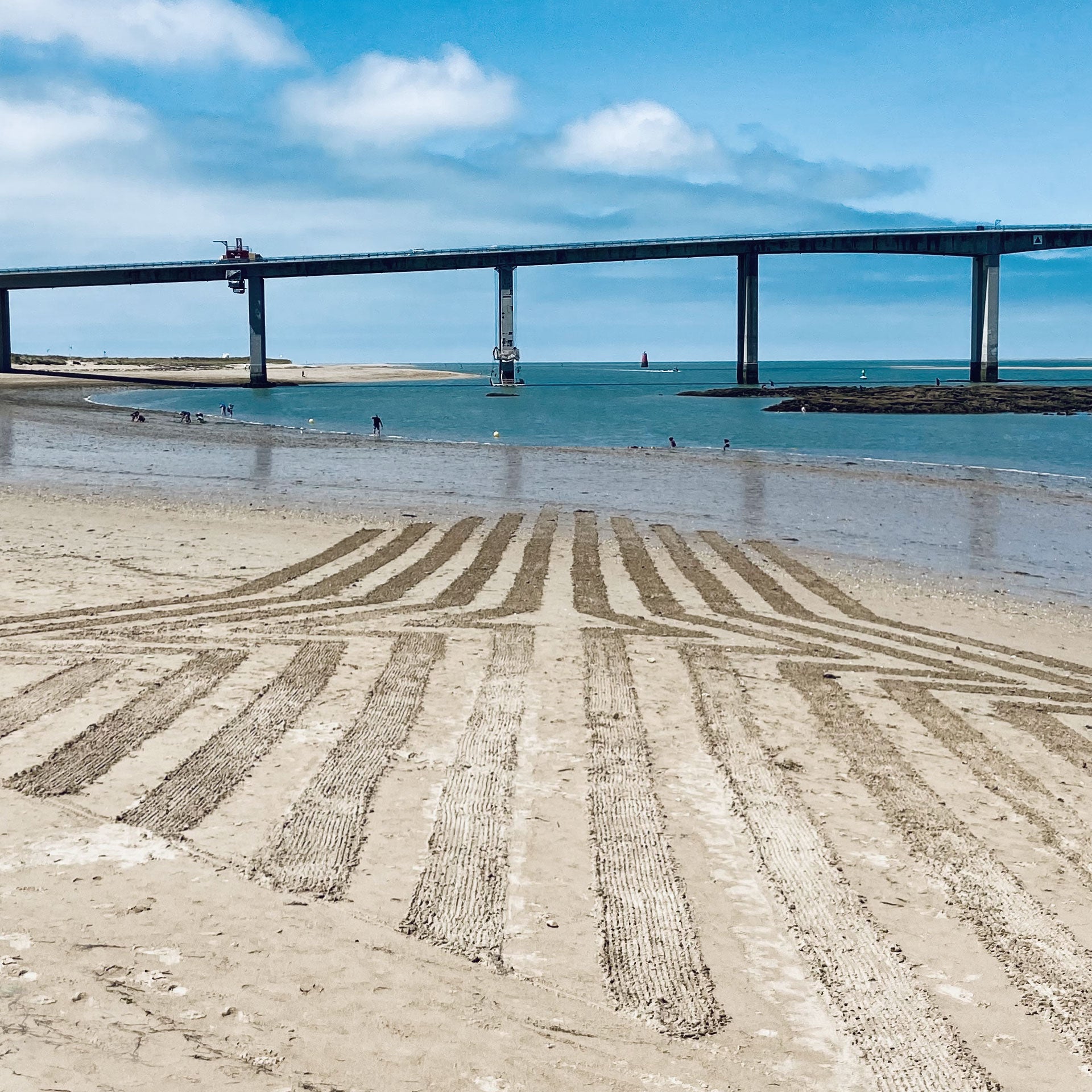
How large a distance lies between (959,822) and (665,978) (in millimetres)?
3012

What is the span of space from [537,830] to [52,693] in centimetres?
509

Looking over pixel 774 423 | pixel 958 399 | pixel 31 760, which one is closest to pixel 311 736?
pixel 31 760

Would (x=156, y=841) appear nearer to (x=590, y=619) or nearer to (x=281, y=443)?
(x=590, y=619)

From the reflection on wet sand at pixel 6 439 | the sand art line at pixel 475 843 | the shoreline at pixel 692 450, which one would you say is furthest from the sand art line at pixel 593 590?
the reflection on wet sand at pixel 6 439

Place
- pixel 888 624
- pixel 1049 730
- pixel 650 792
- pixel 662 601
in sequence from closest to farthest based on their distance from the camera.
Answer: pixel 650 792 → pixel 1049 730 → pixel 888 624 → pixel 662 601

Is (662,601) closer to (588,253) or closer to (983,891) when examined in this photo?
(983,891)

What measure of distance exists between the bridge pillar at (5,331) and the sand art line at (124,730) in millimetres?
129254

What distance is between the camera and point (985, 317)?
12344 cm

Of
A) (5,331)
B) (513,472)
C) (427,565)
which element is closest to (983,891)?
(427,565)

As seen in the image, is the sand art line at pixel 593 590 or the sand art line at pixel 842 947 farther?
the sand art line at pixel 593 590

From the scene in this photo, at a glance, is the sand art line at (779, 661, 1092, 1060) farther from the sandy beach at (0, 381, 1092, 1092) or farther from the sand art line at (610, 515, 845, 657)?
the sand art line at (610, 515, 845, 657)

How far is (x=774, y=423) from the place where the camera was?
70.4 m

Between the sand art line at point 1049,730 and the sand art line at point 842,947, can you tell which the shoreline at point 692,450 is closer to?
the sand art line at point 1049,730

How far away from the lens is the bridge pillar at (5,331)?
4902 inches
